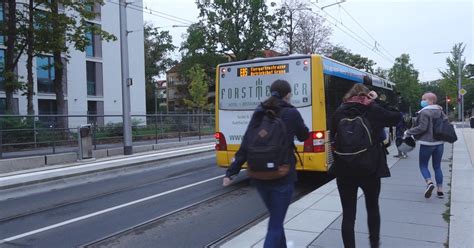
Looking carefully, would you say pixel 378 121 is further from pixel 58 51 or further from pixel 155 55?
pixel 155 55

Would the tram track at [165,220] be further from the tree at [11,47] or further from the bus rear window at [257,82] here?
the tree at [11,47]

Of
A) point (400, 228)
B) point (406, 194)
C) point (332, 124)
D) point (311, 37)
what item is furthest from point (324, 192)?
point (311, 37)

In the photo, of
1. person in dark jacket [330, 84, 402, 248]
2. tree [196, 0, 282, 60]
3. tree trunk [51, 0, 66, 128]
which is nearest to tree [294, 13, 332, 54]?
tree [196, 0, 282, 60]

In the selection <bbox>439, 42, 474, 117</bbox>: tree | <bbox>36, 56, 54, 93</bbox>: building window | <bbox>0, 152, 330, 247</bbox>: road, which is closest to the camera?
<bbox>0, 152, 330, 247</bbox>: road

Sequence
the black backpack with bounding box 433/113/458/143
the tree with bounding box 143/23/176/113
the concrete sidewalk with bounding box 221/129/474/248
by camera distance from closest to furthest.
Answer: the concrete sidewalk with bounding box 221/129/474/248, the black backpack with bounding box 433/113/458/143, the tree with bounding box 143/23/176/113

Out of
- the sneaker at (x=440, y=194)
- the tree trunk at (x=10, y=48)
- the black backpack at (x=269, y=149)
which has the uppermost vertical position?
the tree trunk at (x=10, y=48)

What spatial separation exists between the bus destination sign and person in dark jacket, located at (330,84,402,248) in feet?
17.1

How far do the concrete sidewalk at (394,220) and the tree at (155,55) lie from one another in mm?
65158

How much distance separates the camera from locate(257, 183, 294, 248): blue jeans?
3.90 m

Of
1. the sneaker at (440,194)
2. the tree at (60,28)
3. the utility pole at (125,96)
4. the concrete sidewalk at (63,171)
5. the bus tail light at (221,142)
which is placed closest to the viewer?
the sneaker at (440,194)

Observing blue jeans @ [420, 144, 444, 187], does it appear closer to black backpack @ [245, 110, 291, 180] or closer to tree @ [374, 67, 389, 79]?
black backpack @ [245, 110, 291, 180]

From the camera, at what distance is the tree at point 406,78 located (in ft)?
250

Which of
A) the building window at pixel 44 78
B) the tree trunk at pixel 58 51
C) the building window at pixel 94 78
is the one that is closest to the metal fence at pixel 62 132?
the tree trunk at pixel 58 51

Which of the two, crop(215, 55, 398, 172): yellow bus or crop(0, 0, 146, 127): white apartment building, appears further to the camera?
crop(0, 0, 146, 127): white apartment building
